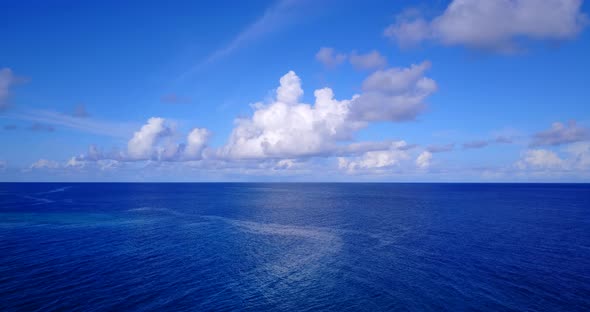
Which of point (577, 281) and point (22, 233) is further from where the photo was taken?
point (22, 233)

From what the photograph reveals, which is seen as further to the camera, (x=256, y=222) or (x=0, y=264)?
(x=256, y=222)

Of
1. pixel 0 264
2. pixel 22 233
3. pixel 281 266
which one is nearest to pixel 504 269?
pixel 281 266

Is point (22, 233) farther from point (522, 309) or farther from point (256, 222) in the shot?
point (522, 309)

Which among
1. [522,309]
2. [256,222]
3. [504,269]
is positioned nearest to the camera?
[522,309]

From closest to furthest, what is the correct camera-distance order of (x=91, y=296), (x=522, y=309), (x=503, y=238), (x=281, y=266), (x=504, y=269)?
(x=522, y=309) < (x=91, y=296) < (x=504, y=269) < (x=281, y=266) < (x=503, y=238)

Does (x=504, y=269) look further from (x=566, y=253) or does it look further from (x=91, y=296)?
(x=91, y=296)

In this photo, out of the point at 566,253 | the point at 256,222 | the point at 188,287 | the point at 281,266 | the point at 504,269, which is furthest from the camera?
the point at 256,222

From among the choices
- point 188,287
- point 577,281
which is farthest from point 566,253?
point 188,287

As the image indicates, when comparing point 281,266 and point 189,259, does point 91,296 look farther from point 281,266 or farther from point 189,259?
point 281,266

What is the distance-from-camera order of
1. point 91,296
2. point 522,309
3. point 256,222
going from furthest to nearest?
point 256,222 < point 91,296 < point 522,309
